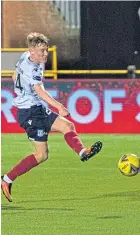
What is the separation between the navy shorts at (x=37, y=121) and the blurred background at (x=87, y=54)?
10.0m

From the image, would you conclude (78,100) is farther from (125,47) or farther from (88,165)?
(88,165)

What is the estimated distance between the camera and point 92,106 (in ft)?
73.4

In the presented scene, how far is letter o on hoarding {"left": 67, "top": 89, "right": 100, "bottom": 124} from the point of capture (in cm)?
2234

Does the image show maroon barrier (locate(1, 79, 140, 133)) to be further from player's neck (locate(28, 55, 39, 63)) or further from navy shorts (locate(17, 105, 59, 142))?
player's neck (locate(28, 55, 39, 63))

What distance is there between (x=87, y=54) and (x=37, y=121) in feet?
42.0

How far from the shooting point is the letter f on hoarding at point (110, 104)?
22344 millimetres

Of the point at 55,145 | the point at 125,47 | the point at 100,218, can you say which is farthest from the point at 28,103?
the point at 125,47

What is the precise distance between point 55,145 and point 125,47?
5617 mm

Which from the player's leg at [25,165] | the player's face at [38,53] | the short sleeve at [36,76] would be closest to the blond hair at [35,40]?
the player's face at [38,53]

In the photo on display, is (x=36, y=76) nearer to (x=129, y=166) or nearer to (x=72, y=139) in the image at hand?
(x=72, y=139)

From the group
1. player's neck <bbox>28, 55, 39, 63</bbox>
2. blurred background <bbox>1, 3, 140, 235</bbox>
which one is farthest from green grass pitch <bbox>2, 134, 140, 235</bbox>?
player's neck <bbox>28, 55, 39, 63</bbox>

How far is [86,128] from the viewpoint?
22.4 metres

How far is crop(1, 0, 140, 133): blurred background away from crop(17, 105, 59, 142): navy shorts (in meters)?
10.0

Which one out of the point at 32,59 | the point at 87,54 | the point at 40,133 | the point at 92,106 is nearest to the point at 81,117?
the point at 92,106
